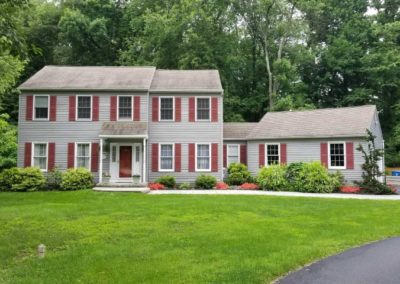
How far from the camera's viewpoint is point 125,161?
65.3ft

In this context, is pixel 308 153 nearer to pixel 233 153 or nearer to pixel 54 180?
pixel 233 153

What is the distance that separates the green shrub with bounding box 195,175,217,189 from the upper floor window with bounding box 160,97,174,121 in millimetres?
3976

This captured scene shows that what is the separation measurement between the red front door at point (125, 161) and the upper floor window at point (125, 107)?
72.7 inches

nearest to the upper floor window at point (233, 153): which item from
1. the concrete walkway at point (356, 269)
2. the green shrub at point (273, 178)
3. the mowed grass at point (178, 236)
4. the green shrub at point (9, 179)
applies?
the green shrub at point (273, 178)

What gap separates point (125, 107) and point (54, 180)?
5.56m

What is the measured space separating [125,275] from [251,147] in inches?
677

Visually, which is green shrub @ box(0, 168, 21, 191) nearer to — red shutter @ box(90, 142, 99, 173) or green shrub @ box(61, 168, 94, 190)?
green shrub @ box(61, 168, 94, 190)

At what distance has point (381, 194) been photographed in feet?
57.0

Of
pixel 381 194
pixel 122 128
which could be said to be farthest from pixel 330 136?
pixel 122 128

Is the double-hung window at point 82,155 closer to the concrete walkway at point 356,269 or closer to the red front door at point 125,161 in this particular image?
the red front door at point 125,161

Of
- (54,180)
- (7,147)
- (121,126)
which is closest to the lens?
(54,180)

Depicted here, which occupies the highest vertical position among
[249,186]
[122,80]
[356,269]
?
[122,80]

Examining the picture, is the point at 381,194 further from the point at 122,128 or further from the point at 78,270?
the point at 78,270

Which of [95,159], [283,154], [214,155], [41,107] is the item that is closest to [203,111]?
[214,155]
